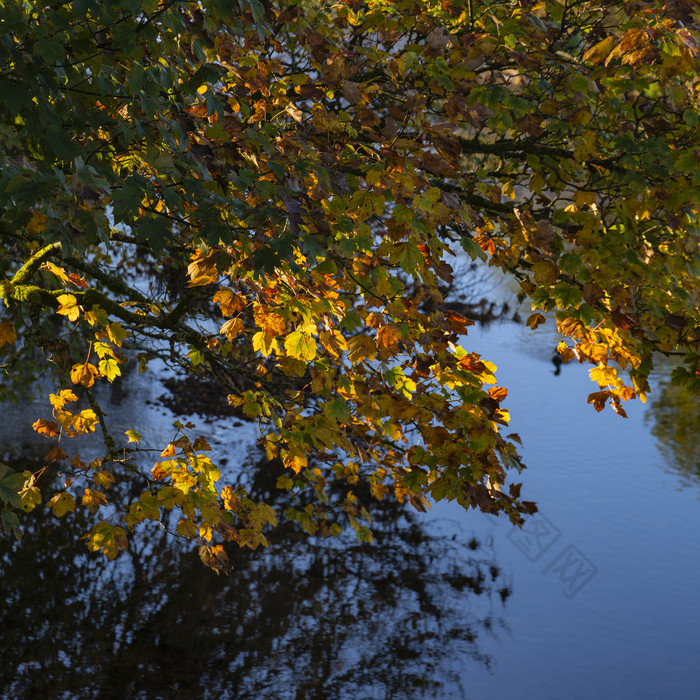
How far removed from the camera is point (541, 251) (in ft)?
15.7

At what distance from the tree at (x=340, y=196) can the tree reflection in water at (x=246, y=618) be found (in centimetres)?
371

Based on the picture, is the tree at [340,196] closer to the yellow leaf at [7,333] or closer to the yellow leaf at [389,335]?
the yellow leaf at [389,335]

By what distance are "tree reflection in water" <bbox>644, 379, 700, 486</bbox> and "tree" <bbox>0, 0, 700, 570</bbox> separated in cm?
1220

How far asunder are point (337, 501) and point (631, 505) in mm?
5653

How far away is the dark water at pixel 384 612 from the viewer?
853cm

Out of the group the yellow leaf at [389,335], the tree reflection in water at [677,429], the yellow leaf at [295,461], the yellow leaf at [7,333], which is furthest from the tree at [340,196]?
the tree reflection in water at [677,429]

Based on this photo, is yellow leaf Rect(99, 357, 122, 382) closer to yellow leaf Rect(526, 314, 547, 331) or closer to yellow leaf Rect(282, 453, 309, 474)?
yellow leaf Rect(282, 453, 309, 474)

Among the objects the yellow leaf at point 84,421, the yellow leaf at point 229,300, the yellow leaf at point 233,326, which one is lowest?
the yellow leaf at point 233,326

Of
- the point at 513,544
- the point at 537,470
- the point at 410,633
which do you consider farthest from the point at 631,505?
the point at 410,633

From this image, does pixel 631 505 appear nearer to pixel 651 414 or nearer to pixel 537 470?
pixel 537 470

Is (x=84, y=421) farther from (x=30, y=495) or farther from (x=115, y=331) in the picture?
(x=115, y=331)

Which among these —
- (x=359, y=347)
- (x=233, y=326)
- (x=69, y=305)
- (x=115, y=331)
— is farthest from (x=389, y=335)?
(x=69, y=305)

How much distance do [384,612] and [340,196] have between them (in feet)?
24.5

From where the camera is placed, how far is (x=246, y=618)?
9625 mm
